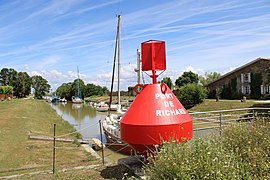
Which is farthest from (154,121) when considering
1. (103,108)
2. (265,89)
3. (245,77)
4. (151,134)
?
(103,108)

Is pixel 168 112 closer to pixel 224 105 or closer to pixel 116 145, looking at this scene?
pixel 116 145

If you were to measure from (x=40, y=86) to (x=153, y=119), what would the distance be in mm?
112045

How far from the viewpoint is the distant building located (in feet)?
116

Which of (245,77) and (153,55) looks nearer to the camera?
(153,55)

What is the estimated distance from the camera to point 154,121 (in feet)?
18.6

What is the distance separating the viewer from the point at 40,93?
354 feet

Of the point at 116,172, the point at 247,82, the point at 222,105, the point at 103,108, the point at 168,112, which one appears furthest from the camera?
the point at 103,108

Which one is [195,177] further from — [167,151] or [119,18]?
[119,18]

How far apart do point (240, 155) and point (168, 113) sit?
6.58ft

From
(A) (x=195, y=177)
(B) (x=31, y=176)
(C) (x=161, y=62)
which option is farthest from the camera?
(B) (x=31, y=176)

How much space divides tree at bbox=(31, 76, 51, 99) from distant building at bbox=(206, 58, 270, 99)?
8152 cm

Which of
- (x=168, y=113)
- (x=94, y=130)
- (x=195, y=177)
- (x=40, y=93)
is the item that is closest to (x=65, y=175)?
(x=168, y=113)

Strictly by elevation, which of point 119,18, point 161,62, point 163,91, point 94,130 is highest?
point 119,18

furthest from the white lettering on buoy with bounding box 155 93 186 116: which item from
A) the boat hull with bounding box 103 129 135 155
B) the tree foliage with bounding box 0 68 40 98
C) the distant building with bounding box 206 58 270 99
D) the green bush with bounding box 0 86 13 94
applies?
the tree foliage with bounding box 0 68 40 98
